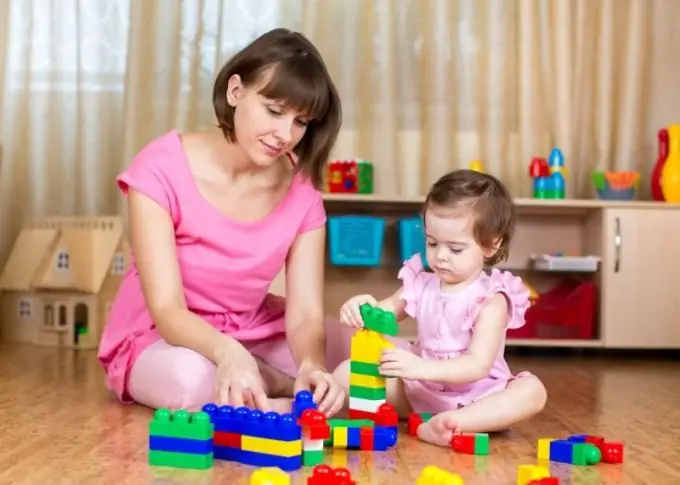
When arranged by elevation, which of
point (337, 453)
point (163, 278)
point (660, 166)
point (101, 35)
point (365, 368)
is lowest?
point (337, 453)

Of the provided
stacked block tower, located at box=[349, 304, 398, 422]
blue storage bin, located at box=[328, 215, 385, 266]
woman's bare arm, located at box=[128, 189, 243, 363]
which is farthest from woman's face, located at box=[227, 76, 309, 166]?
blue storage bin, located at box=[328, 215, 385, 266]

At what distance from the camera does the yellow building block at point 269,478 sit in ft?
3.56

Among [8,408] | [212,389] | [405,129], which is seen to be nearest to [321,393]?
[212,389]

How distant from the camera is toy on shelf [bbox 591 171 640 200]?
9.35 feet

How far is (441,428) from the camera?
1.40 metres

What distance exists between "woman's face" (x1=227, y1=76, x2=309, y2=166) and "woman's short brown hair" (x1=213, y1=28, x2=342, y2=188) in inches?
0.5

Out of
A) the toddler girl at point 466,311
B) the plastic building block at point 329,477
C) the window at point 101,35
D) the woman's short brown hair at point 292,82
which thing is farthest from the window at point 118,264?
the plastic building block at point 329,477

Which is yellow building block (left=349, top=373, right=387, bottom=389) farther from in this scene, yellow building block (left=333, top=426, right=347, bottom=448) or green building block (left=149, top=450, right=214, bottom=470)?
green building block (left=149, top=450, right=214, bottom=470)

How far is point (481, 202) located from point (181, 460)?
1.90 feet

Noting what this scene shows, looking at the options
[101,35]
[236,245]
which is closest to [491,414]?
[236,245]

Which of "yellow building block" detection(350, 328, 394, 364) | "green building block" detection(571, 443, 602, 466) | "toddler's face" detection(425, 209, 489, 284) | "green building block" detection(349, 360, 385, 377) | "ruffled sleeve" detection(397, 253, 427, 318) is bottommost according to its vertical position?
"green building block" detection(571, 443, 602, 466)

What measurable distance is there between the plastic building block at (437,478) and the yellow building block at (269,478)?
0.15m

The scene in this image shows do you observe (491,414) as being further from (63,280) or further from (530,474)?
(63,280)

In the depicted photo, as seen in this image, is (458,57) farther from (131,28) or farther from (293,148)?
(293,148)
